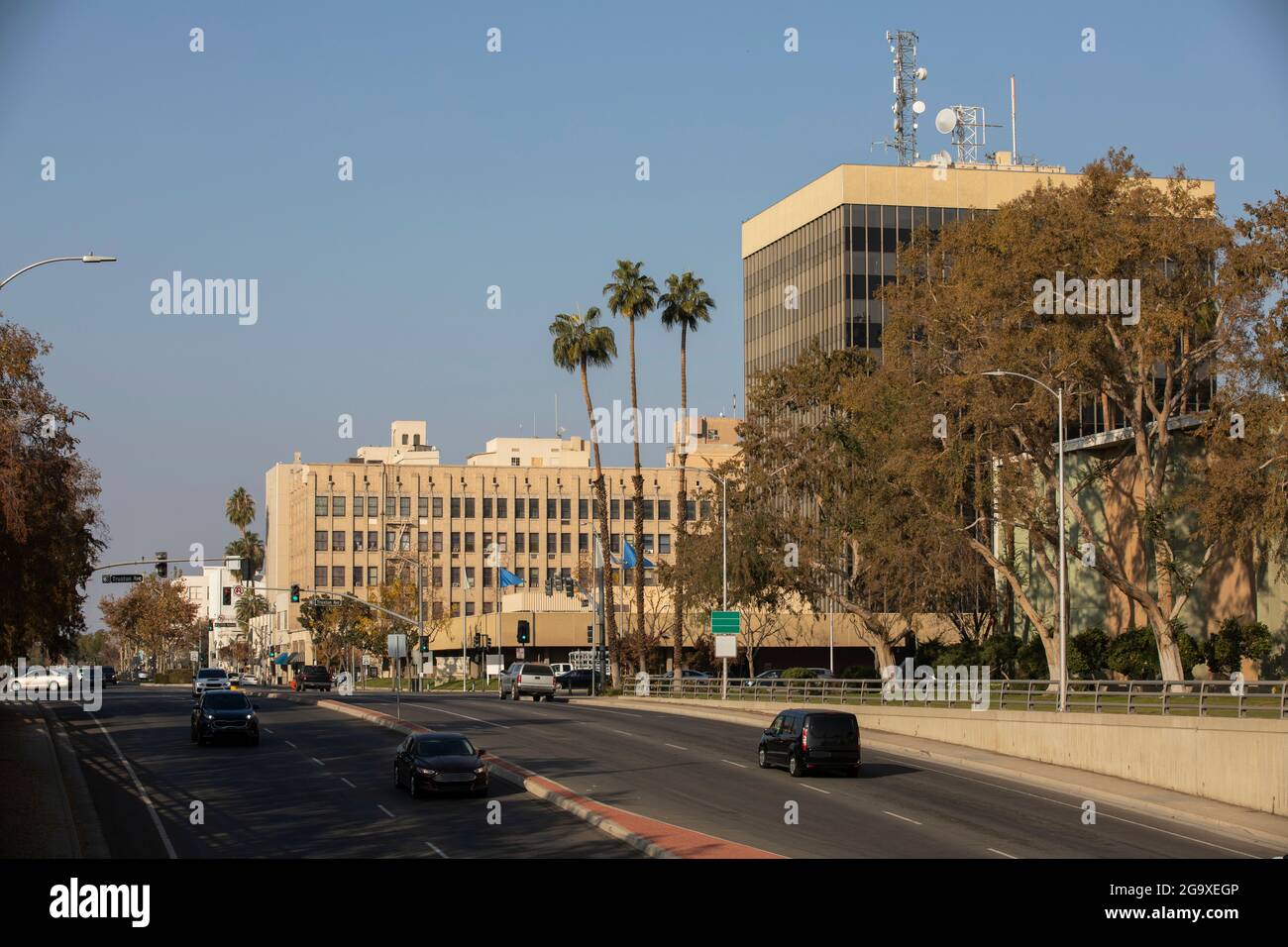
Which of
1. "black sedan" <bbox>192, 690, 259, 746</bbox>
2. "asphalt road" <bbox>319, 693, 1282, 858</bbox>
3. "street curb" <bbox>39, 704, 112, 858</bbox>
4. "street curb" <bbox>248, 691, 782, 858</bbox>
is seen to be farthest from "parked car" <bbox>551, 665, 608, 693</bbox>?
"street curb" <bbox>248, 691, 782, 858</bbox>

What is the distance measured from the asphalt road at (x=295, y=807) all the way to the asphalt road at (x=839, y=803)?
291 cm

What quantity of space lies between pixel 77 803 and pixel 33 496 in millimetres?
10236

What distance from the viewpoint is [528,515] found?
508ft

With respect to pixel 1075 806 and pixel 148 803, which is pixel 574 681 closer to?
pixel 1075 806

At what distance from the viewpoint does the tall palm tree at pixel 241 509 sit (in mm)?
183750

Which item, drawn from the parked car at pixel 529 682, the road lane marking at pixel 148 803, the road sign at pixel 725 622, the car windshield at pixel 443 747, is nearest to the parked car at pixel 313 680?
the parked car at pixel 529 682

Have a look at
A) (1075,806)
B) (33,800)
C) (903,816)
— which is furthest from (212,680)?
(903,816)

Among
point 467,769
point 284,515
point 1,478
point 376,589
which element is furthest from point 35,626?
point 284,515

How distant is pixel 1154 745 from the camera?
3825 centimetres

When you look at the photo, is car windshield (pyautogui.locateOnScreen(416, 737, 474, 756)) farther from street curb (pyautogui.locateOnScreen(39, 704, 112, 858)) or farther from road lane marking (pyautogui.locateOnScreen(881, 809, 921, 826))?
road lane marking (pyautogui.locateOnScreen(881, 809, 921, 826))

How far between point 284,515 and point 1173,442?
408 ft

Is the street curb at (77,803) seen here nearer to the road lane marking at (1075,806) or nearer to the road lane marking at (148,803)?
the road lane marking at (148,803)

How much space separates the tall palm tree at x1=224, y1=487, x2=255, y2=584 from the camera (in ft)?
603

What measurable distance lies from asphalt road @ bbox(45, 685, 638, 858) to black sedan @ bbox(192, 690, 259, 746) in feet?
1.37
